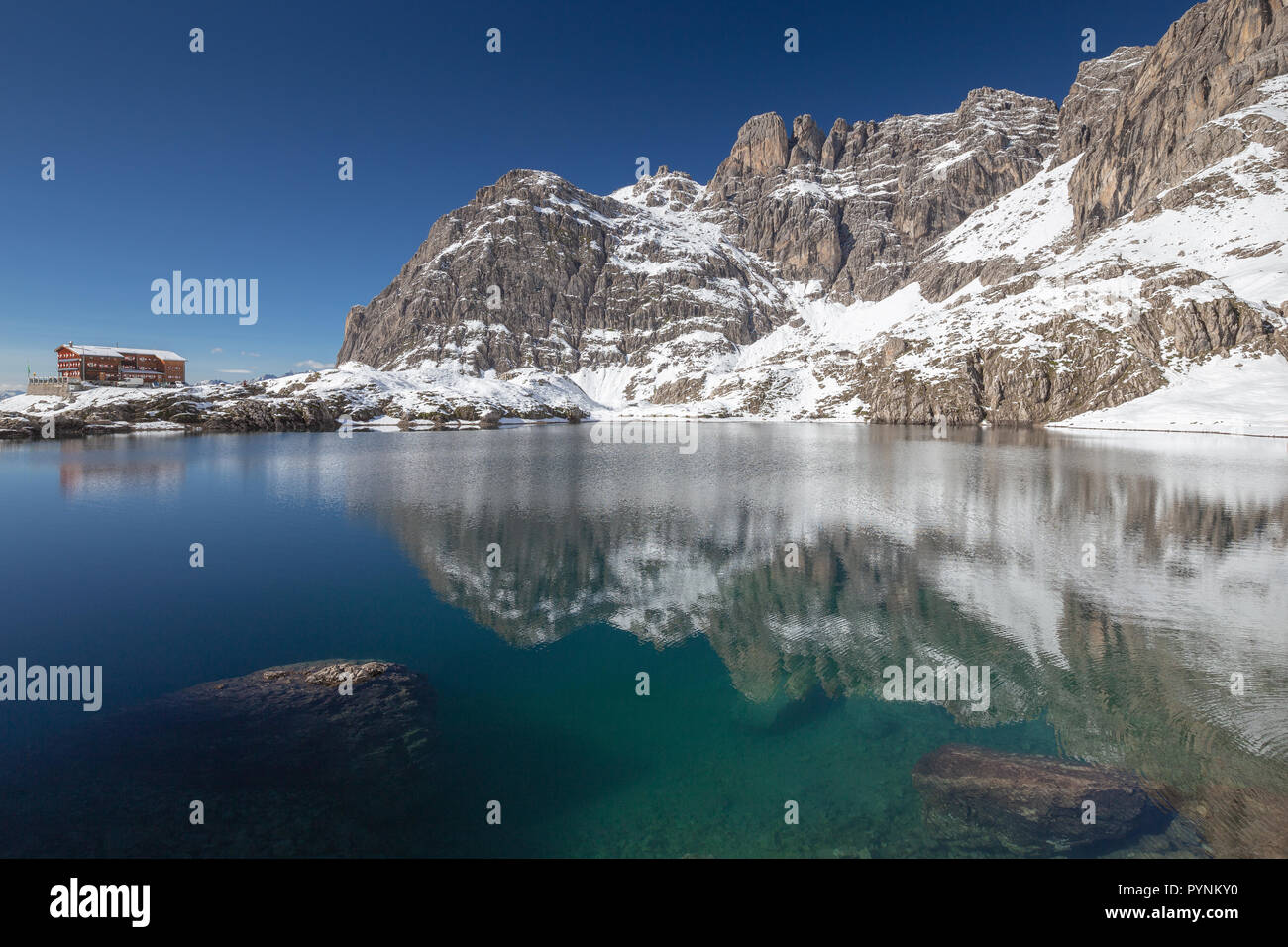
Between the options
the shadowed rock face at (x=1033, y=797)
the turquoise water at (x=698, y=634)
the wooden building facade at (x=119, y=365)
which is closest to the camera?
the shadowed rock face at (x=1033, y=797)

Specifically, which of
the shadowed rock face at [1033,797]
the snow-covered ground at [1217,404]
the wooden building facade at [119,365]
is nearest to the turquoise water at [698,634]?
the shadowed rock face at [1033,797]

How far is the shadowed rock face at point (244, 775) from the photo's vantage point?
11180mm

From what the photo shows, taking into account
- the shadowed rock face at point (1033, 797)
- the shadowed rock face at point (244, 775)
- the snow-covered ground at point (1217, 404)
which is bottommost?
the shadowed rock face at point (1033, 797)

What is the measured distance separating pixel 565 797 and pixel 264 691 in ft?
34.5

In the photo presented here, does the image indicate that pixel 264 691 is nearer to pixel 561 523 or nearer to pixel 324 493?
pixel 561 523

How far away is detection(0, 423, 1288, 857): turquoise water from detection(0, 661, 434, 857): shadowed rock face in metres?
0.28

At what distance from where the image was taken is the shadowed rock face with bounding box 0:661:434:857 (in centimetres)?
1118

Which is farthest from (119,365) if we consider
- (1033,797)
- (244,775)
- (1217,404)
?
(1217,404)

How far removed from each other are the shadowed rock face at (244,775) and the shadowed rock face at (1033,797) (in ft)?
37.9

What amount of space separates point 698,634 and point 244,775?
47.7 ft

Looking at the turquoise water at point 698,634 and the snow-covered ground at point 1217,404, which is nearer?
the turquoise water at point 698,634

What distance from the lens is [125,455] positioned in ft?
269

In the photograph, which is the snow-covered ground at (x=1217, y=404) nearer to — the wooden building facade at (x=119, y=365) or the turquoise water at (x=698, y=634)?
the turquoise water at (x=698, y=634)

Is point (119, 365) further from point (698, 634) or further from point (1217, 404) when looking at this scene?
point (1217, 404)
